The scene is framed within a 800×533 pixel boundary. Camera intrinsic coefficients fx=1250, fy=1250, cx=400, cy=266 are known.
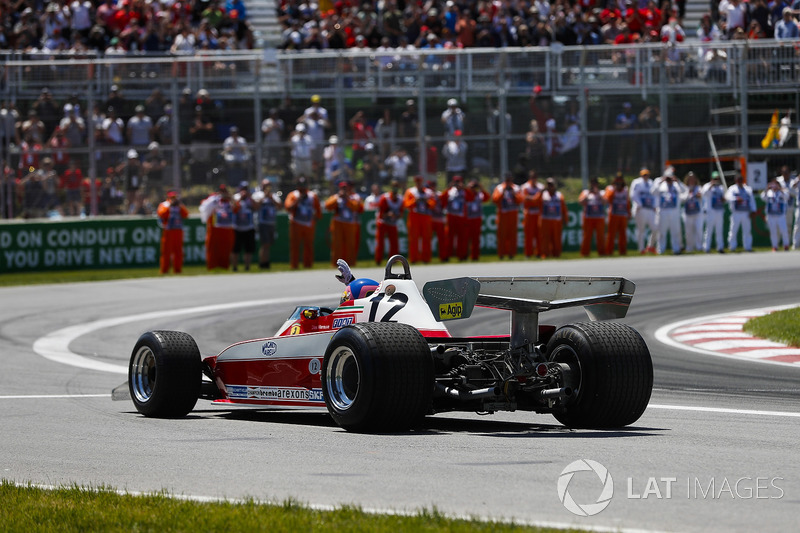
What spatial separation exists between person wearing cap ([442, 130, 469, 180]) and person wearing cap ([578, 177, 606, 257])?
109 inches

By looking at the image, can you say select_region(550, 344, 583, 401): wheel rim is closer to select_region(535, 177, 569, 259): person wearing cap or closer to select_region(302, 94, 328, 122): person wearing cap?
select_region(535, 177, 569, 259): person wearing cap

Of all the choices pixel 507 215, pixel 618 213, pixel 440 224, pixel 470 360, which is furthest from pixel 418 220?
pixel 470 360

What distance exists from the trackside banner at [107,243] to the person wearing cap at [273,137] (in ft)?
3.96

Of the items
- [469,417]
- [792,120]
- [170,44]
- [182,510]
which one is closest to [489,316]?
[469,417]

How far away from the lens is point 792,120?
29.0 metres

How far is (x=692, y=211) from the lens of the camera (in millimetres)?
28375

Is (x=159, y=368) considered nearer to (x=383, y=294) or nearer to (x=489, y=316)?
(x=383, y=294)

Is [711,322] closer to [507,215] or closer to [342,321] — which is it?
[342,321]

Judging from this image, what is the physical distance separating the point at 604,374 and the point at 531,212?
2011cm

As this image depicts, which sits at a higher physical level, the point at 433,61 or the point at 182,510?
the point at 433,61

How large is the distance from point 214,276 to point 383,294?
52.0 ft

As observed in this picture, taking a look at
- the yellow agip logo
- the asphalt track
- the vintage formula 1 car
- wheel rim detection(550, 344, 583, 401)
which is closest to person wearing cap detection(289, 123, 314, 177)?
the asphalt track

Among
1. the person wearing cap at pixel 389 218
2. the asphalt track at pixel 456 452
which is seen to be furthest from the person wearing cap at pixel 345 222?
the asphalt track at pixel 456 452

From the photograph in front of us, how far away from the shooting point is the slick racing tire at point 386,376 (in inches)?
291
